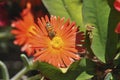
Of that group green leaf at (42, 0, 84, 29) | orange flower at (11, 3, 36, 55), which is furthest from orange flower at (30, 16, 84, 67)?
orange flower at (11, 3, 36, 55)

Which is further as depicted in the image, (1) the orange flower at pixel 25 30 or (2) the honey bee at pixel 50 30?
(1) the orange flower at pixel 25 30

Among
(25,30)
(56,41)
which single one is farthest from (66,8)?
(25,30)

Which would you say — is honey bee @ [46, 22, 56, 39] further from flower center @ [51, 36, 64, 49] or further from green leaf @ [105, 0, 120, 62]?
green leaf @ [105, 0, 120, 62]

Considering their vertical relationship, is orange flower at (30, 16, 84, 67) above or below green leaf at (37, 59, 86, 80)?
above

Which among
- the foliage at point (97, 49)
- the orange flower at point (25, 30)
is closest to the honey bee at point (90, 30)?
the foliage at point (97, 49)

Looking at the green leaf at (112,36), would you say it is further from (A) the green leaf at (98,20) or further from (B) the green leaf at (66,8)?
(B) the green leaf at (66,8)

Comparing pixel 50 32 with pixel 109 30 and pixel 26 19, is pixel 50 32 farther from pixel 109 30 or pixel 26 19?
pixel 26 19

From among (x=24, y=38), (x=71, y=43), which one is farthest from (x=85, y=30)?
(x=24, y=38)
